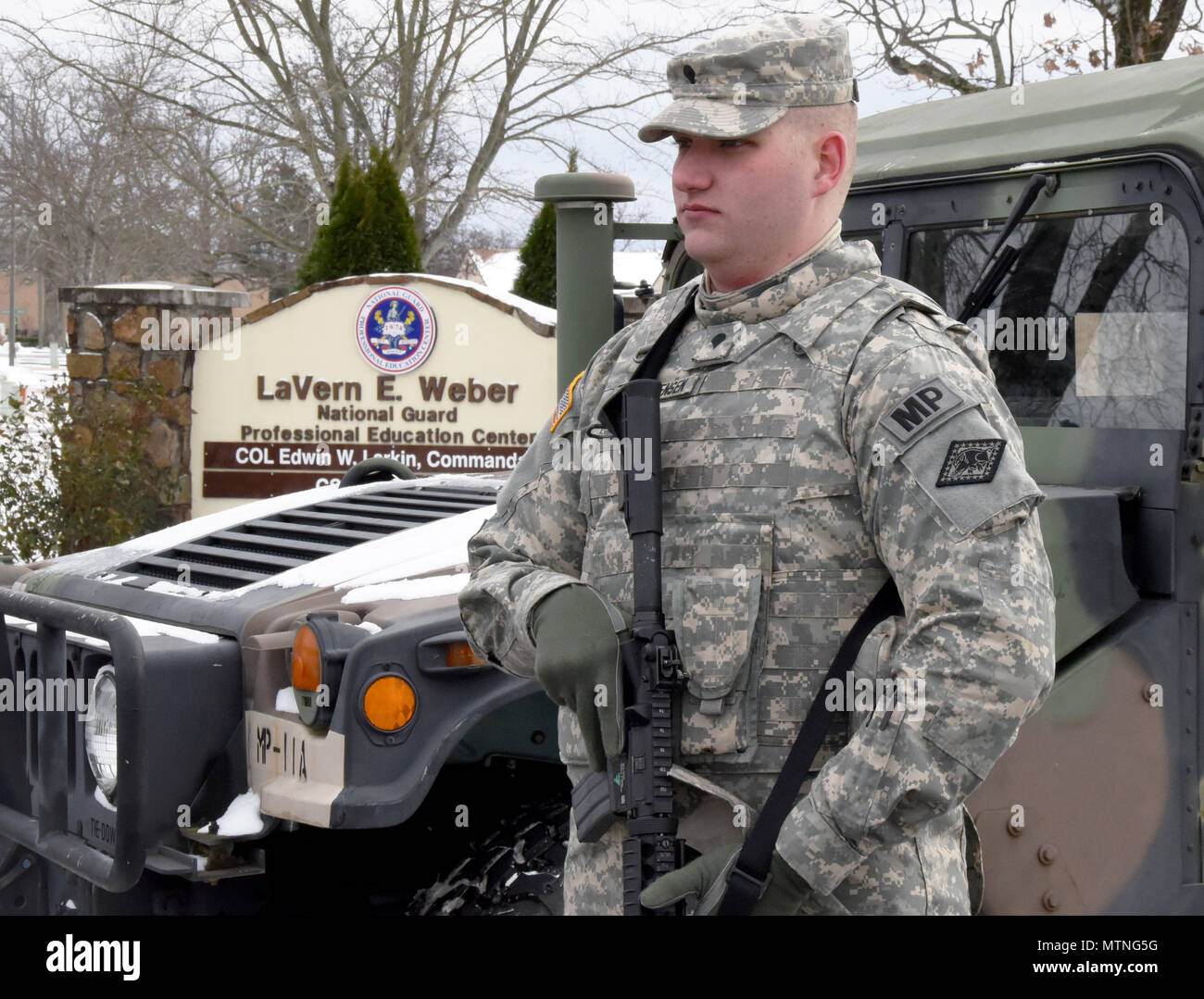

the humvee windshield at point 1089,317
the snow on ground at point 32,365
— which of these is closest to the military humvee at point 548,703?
the humvee windshield at point 1089,317

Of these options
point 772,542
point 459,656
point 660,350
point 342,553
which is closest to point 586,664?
point 772,542

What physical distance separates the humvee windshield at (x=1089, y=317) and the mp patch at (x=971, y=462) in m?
0.96

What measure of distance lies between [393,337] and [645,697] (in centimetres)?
712

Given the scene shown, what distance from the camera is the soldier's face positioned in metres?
1.74

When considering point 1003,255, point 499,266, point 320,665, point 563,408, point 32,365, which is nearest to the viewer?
point 563,408

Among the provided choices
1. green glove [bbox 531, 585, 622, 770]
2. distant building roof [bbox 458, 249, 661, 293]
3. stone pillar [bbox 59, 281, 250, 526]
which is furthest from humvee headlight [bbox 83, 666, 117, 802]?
distant building roof [bbox 458, 249, 661, 293]

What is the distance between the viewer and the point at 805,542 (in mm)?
1707

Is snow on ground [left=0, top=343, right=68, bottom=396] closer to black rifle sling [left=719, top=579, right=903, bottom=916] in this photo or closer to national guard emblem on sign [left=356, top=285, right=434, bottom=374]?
national guard emblem on sign [left=356, top=285, right=434, bottom=374]

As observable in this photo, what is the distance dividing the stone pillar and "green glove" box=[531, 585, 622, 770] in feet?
22.8

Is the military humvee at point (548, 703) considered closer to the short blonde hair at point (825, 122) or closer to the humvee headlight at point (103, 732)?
the humvee headlight at point (103, 732)

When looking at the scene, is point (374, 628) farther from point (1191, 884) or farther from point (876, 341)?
point (1191, 884)

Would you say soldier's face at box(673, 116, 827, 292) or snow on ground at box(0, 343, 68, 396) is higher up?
snow on ground at box(0, 343, 68, 396)

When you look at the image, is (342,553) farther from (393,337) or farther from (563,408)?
(393,337)
